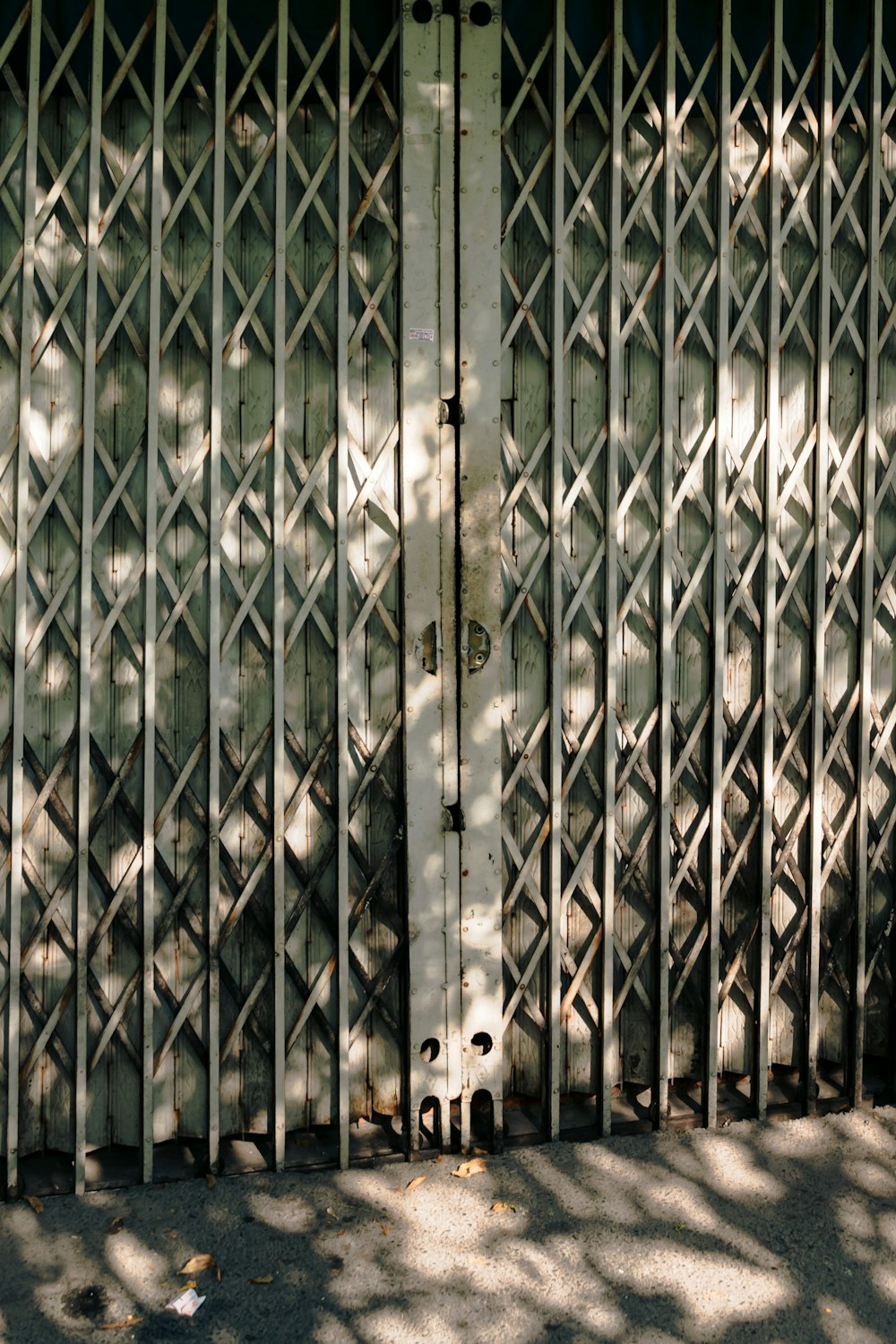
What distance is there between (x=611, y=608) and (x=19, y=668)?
2.19 meters

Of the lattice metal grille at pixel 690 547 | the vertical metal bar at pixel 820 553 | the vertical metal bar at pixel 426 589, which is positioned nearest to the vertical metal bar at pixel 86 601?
the vertical metal bar at pixel 426 589

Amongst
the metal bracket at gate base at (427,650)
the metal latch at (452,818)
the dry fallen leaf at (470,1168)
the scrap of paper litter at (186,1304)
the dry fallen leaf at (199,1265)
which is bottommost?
the scrap of paper litter at (186,1304)

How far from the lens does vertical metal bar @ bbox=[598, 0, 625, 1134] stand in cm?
409

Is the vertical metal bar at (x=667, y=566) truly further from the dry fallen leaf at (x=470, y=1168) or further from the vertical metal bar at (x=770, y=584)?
the dry fallen leaf at (x=470, y=1168)

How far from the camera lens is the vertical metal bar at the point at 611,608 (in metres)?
4.09

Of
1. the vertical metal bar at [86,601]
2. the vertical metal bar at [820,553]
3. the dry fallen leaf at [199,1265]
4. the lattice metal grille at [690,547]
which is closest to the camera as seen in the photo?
the dry fallen leaf at [199,1265]

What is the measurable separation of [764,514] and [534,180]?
5.08ft

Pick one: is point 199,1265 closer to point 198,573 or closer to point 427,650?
point 427,650

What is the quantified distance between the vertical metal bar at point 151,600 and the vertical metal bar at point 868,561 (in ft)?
8.93

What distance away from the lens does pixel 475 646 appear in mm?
4047

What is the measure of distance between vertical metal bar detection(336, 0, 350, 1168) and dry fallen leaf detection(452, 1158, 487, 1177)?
0.42m

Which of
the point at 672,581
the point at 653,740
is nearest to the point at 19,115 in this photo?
the point at 672,581

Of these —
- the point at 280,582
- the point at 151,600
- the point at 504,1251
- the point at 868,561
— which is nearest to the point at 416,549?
the point at 280,582

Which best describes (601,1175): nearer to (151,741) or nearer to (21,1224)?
(21,1224)
